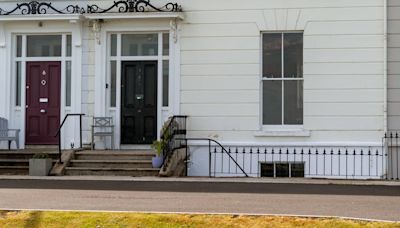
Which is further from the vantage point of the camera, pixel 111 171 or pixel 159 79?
pixel 159 79

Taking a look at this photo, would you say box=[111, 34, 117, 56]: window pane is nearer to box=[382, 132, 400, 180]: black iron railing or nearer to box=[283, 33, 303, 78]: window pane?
box=[283, 33, 303, 78]: window pane

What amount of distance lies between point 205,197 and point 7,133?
780 cm

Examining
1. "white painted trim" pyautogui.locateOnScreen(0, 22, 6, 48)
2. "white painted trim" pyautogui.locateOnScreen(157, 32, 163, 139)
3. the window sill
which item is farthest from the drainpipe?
"white painted trim" pyautogui.locateOnScreen(0, 22, 6, 48)

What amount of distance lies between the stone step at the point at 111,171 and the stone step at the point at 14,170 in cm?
107

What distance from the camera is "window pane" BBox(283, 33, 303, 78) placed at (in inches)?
614

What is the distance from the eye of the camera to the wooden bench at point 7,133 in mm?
15930

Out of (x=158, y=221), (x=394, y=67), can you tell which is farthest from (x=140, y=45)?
(x=158, y=221)

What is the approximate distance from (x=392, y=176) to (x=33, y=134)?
30.5ft

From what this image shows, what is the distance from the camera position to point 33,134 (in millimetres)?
16375

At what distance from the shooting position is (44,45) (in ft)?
54.1

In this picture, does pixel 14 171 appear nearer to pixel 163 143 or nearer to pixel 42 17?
pixel 163 143

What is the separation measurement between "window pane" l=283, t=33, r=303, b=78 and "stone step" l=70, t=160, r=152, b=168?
4.34 m

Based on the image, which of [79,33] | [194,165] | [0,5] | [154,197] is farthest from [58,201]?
[0,5]

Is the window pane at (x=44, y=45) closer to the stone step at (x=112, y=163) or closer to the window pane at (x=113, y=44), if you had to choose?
the window pane at (x=113, y=44)
